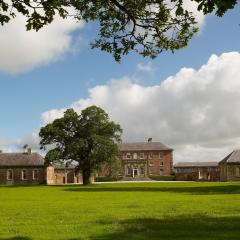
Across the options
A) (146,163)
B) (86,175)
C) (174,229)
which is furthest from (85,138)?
(174,229)

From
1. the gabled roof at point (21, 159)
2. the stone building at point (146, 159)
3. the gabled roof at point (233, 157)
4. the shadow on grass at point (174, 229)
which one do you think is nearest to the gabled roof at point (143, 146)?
the stone building at point (146, 159)

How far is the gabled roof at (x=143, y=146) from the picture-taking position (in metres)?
133

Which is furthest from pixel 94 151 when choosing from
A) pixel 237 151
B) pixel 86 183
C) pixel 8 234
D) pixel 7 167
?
pixel 8 234

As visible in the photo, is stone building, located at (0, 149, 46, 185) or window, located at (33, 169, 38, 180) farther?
window, located at (33, 169, 38, 180)

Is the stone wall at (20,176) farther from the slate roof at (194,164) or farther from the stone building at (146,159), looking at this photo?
the slate roof at (194,164)

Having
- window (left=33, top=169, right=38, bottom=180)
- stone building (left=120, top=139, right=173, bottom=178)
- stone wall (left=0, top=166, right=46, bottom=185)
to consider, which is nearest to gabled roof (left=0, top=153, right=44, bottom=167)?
stone wall (left=0, top=166, right=46, bottom=185)

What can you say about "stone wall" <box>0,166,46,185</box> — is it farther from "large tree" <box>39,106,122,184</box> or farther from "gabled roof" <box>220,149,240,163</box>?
"gabled roof" <box>220,149,240,163</box>

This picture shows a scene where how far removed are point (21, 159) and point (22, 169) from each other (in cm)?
202

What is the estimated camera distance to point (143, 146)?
134m

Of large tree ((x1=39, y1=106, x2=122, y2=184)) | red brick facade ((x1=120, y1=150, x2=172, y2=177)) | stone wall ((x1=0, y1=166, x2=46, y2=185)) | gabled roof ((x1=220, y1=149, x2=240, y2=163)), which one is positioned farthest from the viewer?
red brick facade ((x1=120, y1=150, x2=172, y2=177))

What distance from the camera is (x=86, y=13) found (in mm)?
12922

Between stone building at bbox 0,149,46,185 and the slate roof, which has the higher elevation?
the slate roof

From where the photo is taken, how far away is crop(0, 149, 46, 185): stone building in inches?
3871

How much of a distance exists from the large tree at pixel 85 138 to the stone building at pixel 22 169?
731 inches
